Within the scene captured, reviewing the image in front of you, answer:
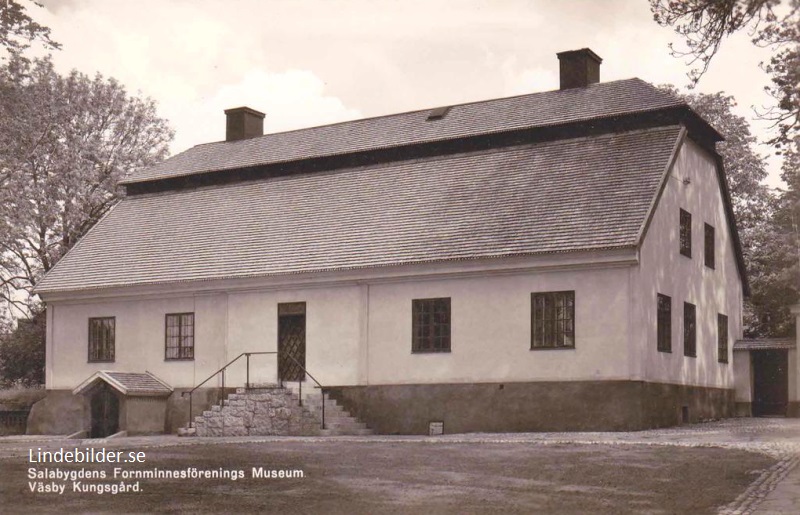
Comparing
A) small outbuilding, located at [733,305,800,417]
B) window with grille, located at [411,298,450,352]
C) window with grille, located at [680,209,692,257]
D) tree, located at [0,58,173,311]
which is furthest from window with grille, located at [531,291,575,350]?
tree, located at [0,58,173,311]

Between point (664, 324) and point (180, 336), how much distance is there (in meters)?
13.9

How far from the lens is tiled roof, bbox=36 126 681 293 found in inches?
1005

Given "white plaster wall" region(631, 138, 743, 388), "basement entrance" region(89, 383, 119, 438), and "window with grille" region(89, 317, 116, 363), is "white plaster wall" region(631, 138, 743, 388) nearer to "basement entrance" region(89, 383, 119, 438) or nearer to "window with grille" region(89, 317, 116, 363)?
"basement entrance" region(89, 383, 119, 438)

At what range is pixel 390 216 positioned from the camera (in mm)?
28984

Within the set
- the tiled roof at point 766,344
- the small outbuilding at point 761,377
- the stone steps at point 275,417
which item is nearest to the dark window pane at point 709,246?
the tiled roof at point 766,344

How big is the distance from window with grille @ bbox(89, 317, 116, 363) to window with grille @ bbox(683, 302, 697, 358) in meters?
16.8

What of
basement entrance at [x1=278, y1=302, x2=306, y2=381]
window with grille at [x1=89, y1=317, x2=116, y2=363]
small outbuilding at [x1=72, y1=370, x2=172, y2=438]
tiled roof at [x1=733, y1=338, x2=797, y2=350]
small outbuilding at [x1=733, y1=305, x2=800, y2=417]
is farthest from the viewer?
window with grille at [x1=89, y1=317, x2=116, y2=363]

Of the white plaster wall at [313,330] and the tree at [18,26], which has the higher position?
the tree at [18,26]

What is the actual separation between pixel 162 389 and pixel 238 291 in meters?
3.73

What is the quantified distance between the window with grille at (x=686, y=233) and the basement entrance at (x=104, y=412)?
53.8ft

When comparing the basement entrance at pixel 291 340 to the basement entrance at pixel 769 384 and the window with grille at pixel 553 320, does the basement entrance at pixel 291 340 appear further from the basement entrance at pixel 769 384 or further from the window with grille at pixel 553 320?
the basement entrance at pixel 769 384

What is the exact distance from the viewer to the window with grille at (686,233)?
91.1 feet

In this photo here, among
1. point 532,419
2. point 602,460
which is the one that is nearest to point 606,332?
point 532,419

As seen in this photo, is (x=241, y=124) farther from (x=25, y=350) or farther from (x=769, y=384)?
(x=769, y=384)
